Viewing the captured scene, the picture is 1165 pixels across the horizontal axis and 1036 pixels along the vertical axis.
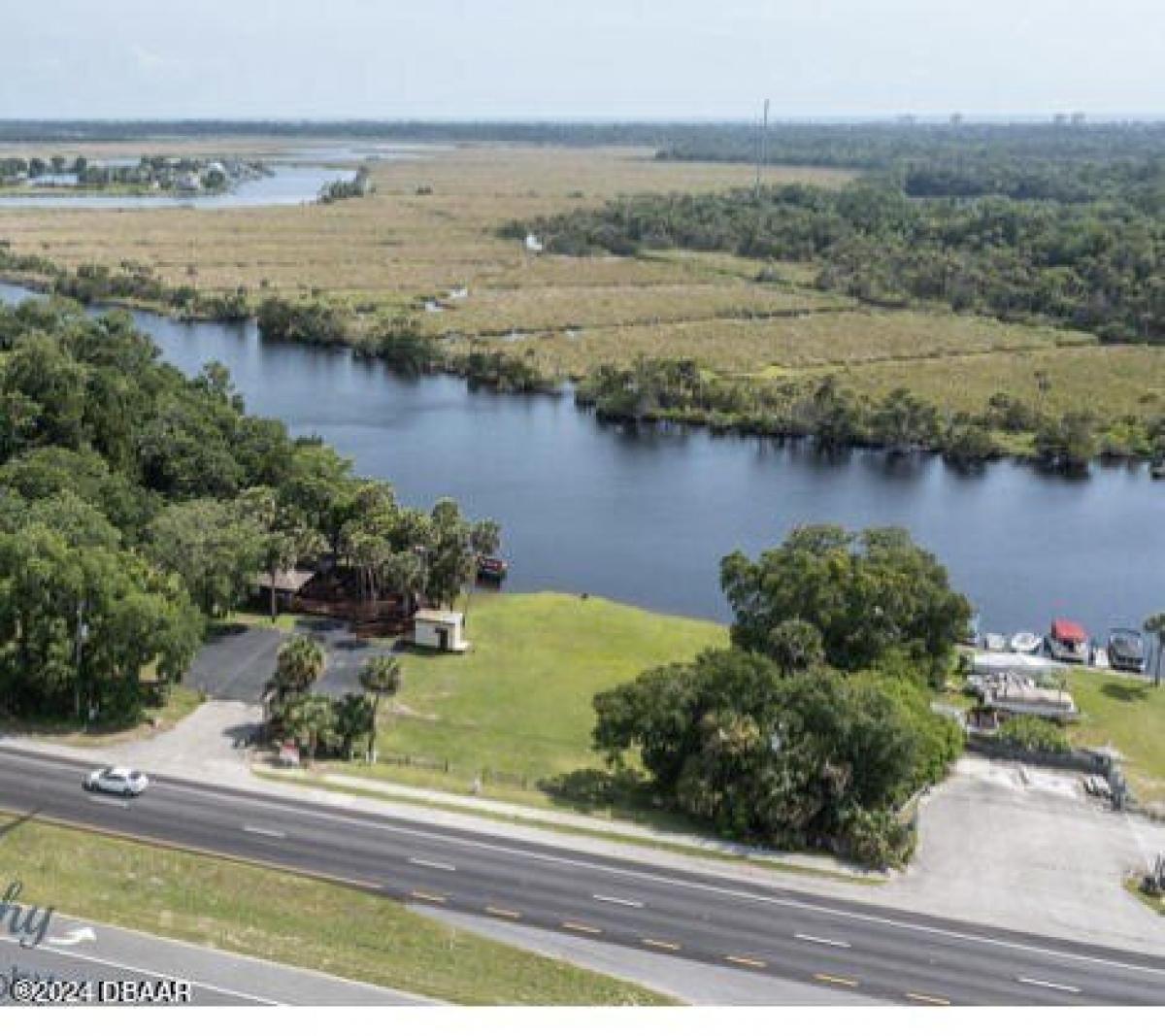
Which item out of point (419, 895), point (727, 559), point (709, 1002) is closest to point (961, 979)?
point (709, 1002)

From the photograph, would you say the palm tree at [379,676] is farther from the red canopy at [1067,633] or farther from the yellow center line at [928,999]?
the red canopy at [1067,633]

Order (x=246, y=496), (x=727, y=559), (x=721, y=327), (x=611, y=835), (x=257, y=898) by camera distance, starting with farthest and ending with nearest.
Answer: (x=721, y=327), (x=246, y=496), (x=727, y=559), (x=611, y=835), (x=257, y=898)

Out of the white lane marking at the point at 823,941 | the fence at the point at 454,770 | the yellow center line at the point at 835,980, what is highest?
the yellow center line at the point at 835,980

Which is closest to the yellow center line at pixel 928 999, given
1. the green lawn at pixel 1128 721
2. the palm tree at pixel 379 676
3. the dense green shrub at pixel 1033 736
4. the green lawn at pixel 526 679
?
the green lawn at pixel 526 679

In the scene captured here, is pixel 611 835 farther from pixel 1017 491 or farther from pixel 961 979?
pixel 1017 491

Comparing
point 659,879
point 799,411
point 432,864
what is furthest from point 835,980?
point 799,411
